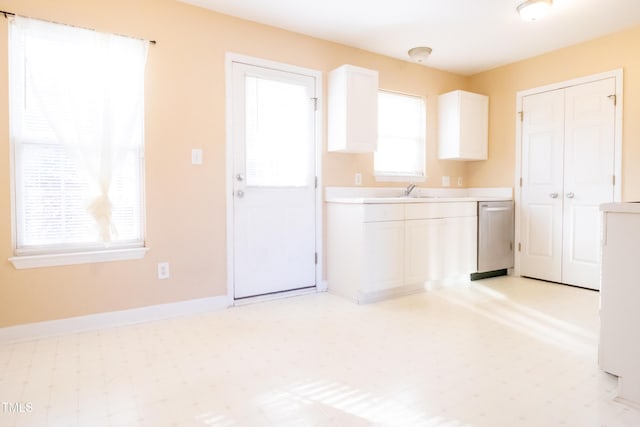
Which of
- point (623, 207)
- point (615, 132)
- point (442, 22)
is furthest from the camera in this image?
point (615, 132)

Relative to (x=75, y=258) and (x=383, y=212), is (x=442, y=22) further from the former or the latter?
(x=75, y=258)

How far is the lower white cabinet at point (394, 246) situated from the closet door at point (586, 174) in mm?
996

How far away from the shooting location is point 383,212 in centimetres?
346

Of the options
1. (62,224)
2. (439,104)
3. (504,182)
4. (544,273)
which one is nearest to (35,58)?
(62,224)

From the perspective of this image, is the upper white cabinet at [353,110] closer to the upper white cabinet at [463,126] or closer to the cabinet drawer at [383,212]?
the cabinet drawer at [383,212]

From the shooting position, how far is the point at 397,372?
6.75ft

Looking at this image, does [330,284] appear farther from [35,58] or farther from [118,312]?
[35,58]

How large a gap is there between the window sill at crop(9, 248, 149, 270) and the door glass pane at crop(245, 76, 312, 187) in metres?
1.07

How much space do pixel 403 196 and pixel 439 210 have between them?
1.83 ft

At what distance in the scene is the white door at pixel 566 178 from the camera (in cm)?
376

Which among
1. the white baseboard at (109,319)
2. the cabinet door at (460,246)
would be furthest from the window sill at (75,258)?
the cabinet door at (460,246)

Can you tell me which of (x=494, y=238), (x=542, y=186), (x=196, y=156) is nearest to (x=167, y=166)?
(x=196, y=156)

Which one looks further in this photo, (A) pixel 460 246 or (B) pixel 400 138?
(B) pixel 400 138

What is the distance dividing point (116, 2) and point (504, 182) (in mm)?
4195
